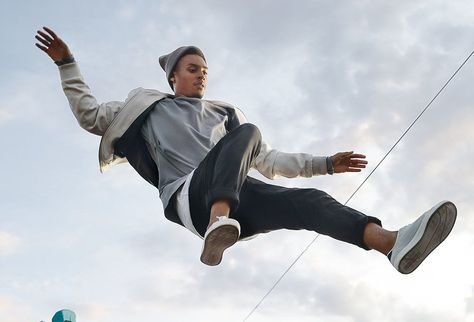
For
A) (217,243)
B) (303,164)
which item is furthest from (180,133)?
(217,243)

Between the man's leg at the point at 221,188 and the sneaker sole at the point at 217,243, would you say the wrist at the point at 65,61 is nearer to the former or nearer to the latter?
the man's leg at the point at 221,188

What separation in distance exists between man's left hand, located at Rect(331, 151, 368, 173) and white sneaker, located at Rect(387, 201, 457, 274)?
35.5 inches

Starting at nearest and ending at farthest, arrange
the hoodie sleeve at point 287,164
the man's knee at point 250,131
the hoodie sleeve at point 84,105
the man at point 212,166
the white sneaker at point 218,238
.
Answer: the white sneaker at point 218,238
the man at point 212,166
the man's knee at point 250,131
the hoodie sleeve at point 287,164
the hoodie sleeve at point 84,105

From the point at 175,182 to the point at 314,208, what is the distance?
0.73 metres

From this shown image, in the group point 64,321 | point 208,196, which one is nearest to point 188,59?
point 208,196

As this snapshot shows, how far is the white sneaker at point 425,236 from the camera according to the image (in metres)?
3.19

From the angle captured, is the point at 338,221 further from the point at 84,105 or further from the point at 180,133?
the point at 84,105

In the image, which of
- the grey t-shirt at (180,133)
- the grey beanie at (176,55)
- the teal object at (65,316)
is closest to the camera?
the grey t-shirt at (180,133)

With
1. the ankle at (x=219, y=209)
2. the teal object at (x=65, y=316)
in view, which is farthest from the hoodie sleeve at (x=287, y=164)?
the teal object at (x=65, y=316)

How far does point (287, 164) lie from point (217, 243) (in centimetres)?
103

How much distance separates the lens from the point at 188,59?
4.49 meters

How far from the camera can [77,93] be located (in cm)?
426

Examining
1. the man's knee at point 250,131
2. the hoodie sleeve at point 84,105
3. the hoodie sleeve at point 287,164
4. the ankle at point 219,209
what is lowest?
the ankle at point 219,209

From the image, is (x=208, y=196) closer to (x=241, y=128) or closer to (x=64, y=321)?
(x=241, y=128)
